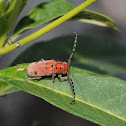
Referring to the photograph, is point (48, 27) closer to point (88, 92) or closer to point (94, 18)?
point (88, 92)

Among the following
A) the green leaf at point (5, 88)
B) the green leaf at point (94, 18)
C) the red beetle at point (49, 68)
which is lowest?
the green leaf at point (5, 88)

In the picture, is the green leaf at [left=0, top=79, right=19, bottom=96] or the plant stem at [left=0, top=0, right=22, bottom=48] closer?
the plant stem at [left=0, top=0, right=22, bottom=48]

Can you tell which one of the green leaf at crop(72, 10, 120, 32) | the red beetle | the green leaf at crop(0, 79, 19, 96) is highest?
the green leaf at crop(72, 10, 120, 32)

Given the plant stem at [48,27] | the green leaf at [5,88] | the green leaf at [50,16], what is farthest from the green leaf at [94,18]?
the green leaf at [5,88]

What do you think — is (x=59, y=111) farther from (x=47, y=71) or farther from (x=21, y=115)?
(x=47, y=71)

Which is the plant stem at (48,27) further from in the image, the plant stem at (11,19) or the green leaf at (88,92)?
the green leaf at (88,92)

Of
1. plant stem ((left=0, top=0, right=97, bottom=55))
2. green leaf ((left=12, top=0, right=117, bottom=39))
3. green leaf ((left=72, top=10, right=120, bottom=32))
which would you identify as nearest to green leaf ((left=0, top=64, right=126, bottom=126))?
plant stem ((left=0, top=0, right=97, bottom=55))

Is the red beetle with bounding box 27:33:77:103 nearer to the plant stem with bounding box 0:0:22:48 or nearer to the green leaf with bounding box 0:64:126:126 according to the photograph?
the green leaf with bounding box 0:64:126:126

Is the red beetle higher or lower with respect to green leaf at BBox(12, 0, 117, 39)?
lower
